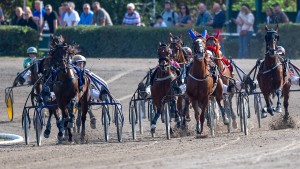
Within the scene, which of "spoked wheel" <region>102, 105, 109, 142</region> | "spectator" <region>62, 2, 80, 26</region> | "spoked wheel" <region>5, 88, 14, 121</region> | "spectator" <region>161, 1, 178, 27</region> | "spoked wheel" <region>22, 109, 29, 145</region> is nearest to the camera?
"spoked wheel" <region>22, 109, 29, 145</region>

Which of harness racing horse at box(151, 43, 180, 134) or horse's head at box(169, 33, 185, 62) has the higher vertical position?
horse's head at box(169, 33, 185, 62)

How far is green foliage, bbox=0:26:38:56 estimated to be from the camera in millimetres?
27984

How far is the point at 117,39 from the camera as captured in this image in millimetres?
27750

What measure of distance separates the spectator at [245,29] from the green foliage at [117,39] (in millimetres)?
1551

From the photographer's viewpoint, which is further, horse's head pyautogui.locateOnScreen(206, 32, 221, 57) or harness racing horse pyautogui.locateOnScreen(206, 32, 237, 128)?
horse's head pyautogui.locateOnScreen(206, 32, 221, 57)

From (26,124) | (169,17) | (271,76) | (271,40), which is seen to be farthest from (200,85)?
(169,17)

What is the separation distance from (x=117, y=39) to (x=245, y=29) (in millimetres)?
3158

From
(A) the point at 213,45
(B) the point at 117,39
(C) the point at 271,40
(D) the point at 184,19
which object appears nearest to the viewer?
(C) the point at 271,40

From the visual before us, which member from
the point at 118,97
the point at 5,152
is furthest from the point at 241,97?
the point at 118,97

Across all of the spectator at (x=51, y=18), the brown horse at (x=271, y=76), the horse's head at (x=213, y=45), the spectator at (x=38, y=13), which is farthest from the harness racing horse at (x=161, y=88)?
the spectator at (x=38, y=13)

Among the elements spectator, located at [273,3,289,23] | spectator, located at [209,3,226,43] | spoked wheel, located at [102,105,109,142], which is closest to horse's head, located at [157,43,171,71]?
spoked wheel, located at [102,105,109,142]

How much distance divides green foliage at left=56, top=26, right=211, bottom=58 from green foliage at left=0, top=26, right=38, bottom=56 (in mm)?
767

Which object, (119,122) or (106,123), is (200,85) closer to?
(119,122)

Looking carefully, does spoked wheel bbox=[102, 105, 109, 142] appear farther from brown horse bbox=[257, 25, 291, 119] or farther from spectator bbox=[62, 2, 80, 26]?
spectator bbox=[62, 2, 80, 26]
